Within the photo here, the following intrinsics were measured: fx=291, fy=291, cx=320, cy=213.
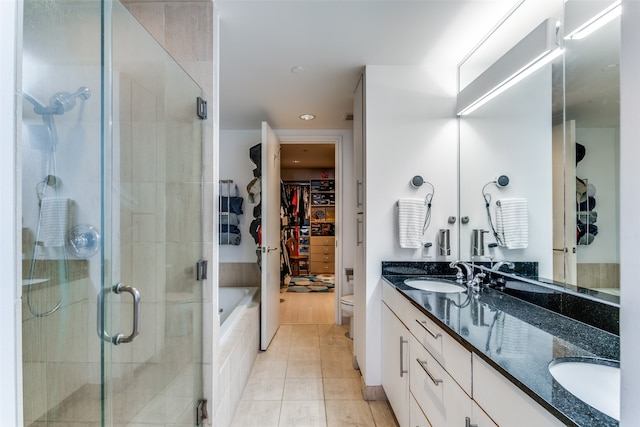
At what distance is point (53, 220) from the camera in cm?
96

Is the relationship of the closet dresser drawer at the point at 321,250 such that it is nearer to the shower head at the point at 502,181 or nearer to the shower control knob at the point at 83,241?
the shower head at the point at 502,181

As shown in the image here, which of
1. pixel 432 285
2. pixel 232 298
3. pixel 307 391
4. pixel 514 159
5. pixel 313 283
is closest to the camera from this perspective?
pixel 514 159

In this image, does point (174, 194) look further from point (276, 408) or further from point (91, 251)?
point (276, 408)

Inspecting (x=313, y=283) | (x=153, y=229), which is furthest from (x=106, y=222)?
(x=313, y=283)

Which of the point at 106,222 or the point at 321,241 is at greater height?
the point at 106,222

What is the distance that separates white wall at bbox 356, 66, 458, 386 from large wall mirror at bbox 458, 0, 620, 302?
12 cm

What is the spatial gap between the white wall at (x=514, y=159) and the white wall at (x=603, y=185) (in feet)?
0.69

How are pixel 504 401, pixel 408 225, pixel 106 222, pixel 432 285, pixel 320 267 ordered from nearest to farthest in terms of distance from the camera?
pixel 504 401, pixel 106 222, pixel 432 285, pixel 408 225, pixel 320 267

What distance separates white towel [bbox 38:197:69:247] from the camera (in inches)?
35.8

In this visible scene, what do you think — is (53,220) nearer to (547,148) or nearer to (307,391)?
(307,391)

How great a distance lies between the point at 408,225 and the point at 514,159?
728 mm

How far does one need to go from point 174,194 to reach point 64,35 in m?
0.73

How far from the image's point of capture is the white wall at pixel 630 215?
0.37 metres

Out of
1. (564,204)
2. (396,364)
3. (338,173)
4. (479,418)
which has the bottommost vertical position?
(396,364)
